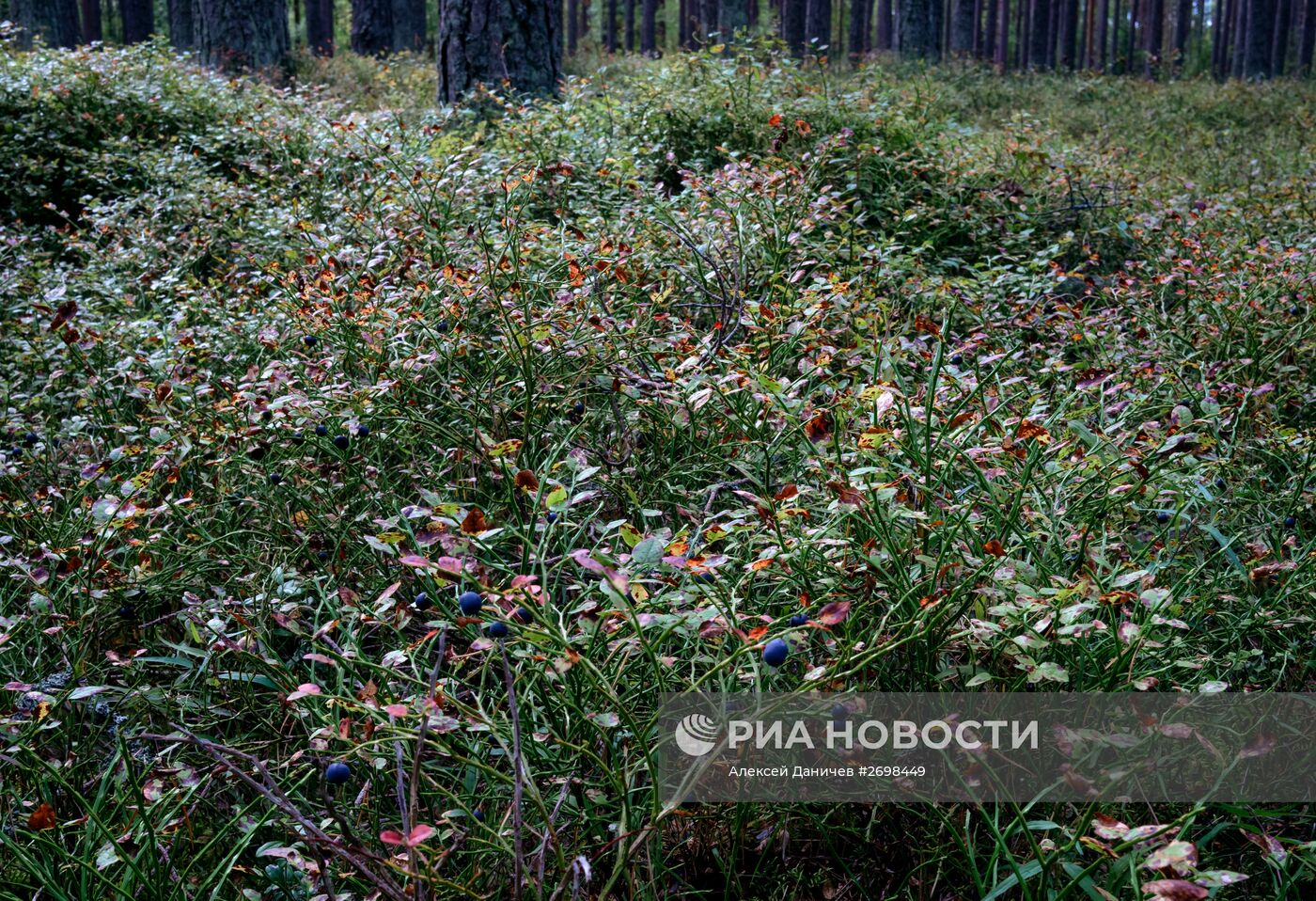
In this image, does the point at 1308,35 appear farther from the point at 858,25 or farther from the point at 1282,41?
the point at 858,25

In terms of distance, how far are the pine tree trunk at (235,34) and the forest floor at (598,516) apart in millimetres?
6263

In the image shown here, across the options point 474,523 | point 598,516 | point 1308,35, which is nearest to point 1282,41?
point 1308,35

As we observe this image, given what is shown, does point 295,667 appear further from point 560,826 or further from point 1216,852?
point 1216,852

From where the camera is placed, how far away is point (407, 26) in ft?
64.8

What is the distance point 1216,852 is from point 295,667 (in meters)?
1.91

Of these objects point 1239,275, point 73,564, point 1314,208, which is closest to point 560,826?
point 73,564

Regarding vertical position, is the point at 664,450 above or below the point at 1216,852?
above

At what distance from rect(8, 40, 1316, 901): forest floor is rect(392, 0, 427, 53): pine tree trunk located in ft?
53.4

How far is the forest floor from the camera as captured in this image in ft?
5.26

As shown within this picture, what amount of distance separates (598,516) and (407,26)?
785 inches

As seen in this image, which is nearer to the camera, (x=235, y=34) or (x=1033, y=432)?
(x=1033, y=432)

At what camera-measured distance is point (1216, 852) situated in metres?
1.70

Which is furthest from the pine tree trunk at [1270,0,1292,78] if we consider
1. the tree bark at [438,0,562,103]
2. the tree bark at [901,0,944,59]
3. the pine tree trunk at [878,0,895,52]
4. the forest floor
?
the forest floor

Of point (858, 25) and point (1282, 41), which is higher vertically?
point (858, 25)
